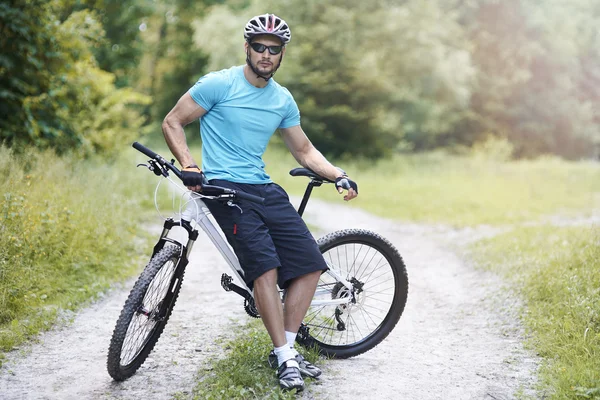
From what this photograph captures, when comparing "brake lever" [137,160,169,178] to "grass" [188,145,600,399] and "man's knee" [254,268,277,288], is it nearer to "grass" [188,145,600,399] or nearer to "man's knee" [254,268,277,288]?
"man's knee" [254,268,277,288]

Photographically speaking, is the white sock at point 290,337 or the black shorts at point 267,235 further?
the white sock at point 290,337

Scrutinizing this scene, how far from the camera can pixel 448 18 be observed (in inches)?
1321

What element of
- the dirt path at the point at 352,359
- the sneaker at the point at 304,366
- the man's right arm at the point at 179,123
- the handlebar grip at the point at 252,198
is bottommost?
the dirt path at the point at 352,359

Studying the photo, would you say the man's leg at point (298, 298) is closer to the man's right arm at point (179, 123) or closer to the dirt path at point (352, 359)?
the dirt path at point (352, 359)

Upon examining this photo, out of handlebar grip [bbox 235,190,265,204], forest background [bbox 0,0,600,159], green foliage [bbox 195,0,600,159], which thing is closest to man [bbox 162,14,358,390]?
handlebar grip [bbox 235,190,265,204]

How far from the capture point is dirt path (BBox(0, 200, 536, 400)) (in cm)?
375

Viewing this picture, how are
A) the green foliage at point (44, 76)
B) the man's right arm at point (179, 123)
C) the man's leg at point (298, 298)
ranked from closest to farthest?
the man's right arm at point (179, 123) → the man's leg at point (298, 298) → the green foliage at point (44, 76)

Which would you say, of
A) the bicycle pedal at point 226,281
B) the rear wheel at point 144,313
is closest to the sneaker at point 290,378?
the bicycle pedal at point 226,281

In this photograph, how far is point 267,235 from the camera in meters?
3.80

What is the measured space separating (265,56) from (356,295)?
66.9 inches

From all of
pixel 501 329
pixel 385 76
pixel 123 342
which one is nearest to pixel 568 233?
pixel 501 329

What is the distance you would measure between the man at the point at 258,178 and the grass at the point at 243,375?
4.1 inches

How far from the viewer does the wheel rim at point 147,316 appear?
3.71 m

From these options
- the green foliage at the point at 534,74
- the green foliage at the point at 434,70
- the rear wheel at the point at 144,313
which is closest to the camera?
the rear wheel at the point at 144,313
